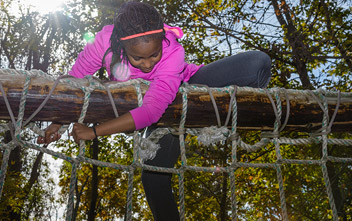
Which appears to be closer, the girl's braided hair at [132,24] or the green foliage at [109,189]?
the girl's braided hair at [132,24]

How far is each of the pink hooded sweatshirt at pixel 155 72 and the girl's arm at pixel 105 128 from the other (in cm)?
5

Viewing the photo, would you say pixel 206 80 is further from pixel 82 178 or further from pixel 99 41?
pixel 82 178

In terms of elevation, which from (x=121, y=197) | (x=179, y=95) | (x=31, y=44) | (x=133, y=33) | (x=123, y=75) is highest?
(x=31, y=44)

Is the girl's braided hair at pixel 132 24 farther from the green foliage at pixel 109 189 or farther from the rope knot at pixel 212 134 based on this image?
the green foliage at pixel 109 189

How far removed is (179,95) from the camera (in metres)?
1.64

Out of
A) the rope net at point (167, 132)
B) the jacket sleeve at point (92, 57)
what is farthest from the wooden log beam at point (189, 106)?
the jacket sleeve at point (92, 57)

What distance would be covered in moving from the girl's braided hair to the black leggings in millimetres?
465

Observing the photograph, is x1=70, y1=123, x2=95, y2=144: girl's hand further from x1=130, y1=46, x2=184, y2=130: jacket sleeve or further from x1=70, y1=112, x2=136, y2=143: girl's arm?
x1=130, y1=46, x2=184, y2=130: jacket sleeve

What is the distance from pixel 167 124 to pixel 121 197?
17663 millimetres

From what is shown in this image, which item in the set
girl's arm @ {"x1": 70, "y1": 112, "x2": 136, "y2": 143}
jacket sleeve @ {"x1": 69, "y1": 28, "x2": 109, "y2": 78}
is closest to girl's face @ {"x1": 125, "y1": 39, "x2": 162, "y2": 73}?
jacket sleeve @ {"x1": 69, "y1": 28, "x2": 109, "y2": 78}

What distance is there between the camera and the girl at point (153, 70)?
4.81 feet

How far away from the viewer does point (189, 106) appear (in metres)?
1.64

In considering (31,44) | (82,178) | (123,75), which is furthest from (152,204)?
(82,178)

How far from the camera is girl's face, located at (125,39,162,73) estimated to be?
1.61m
